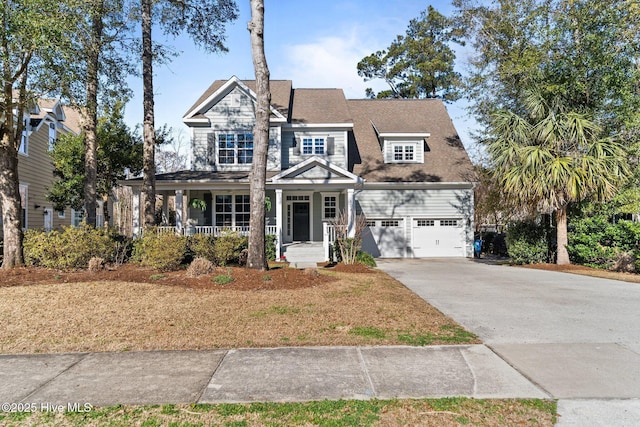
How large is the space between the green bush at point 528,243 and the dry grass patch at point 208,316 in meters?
8.56

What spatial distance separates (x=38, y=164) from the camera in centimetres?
1994

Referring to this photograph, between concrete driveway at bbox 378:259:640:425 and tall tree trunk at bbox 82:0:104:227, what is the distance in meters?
10.3

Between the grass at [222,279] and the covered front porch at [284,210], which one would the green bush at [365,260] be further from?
the grass at [222,279]

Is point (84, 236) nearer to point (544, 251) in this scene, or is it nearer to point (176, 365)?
point (176, 365)

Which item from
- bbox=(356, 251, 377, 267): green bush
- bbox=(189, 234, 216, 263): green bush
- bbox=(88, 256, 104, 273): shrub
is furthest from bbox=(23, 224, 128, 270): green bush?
bbox=(356, 251, 377, 267): green bush

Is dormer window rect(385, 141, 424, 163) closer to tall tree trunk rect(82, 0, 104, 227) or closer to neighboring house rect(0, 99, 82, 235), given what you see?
tall tree trunk rect(82, 0, 104, 227)

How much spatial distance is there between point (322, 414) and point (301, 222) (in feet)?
50.9

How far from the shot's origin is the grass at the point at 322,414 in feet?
11.0

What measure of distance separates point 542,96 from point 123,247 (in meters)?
15.6

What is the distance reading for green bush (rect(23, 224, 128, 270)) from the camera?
10.3 m

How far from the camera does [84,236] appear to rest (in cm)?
1060

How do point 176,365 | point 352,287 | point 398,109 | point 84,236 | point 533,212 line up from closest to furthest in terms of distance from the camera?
point 176,365
point 352,287
point 84,236
point 533,212
point 398,109

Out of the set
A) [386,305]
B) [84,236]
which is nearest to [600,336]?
[386,305]

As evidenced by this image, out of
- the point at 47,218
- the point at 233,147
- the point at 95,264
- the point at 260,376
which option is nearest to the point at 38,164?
the point at 47,218
